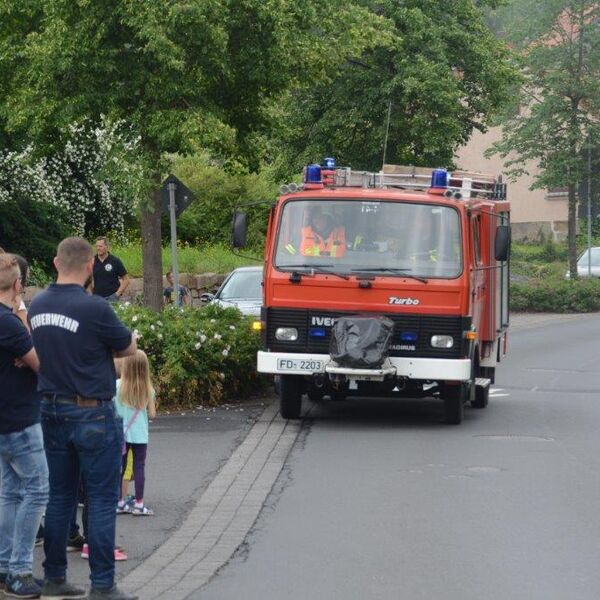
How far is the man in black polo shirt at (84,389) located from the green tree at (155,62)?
40.0 feet

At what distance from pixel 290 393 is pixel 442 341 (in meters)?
1.73

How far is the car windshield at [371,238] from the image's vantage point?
15.5m

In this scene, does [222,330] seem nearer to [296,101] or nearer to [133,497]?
[133,497]

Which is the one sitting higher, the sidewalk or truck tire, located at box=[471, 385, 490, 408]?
the sidewalk

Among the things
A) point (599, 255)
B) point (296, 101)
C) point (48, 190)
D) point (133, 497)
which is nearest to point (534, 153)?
point (599, 255)

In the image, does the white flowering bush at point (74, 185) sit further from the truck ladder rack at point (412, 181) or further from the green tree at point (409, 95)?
the truck ladder rack at point (412, 181)

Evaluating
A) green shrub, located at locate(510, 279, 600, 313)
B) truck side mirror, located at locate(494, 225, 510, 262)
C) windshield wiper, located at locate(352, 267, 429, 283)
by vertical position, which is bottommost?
green shrub, located at locate(510, 279, 600, 313)

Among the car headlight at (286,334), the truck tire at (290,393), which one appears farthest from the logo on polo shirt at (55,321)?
the truck tire at (290,393)

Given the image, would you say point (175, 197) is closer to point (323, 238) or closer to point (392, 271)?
point (323, 238)

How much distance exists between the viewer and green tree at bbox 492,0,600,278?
45.4 m

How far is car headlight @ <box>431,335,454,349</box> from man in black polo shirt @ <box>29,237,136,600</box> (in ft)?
26.2

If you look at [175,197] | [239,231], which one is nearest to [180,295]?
[175,197]

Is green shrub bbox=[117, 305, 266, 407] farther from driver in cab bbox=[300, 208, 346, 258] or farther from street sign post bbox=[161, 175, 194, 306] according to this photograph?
street sign post bbox=[161, 175, 194, 306]

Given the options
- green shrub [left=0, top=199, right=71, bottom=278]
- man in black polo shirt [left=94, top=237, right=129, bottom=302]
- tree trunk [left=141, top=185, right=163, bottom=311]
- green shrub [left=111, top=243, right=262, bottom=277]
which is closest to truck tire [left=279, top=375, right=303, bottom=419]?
man in black polo shirt [left=94, top=237, right=129, bottom=302]
